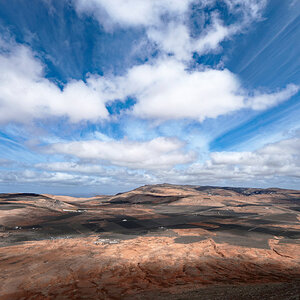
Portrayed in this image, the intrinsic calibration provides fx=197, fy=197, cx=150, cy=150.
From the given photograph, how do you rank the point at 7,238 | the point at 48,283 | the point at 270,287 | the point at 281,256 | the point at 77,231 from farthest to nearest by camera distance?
the point at 77,231 → the point at 7,238 → the point at 281,256 → the point at 48,283 → the point at 270,287

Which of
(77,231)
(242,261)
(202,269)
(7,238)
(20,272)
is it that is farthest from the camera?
(77,231)

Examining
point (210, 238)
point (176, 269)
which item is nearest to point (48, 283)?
point (176, 269)

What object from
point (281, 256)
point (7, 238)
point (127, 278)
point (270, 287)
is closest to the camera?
point (270, 287)

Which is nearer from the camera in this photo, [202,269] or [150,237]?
[202,269]

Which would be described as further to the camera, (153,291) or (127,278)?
(127,278)

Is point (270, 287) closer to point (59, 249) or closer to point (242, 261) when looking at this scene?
point (242, 261)

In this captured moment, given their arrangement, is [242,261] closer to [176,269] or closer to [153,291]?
[176,269]

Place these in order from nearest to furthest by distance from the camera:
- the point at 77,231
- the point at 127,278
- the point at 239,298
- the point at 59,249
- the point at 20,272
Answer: the point at 239,298 < the point at 127,278 < the point at 20,272 < the point at 59,249 < the point at 77,231

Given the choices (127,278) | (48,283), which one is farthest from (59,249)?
(127,278)

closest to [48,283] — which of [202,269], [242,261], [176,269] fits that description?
[176,269]
